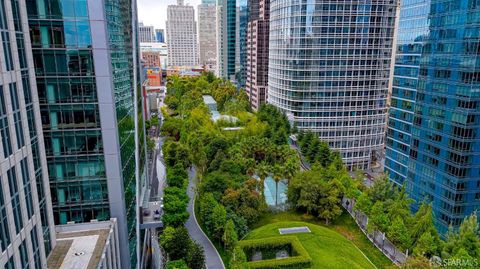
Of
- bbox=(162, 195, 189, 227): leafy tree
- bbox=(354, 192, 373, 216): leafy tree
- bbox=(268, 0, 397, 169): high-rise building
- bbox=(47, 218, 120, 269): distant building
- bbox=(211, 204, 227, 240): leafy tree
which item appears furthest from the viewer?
bbox=(268, 0, 397, 169): high-rise building

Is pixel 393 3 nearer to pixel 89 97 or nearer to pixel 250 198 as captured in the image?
pixel 250 198

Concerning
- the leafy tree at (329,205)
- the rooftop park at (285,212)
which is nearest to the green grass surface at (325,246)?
Answer: the rooftop park at (285,212)

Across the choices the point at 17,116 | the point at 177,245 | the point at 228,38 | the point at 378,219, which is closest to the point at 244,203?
the point at 177,245

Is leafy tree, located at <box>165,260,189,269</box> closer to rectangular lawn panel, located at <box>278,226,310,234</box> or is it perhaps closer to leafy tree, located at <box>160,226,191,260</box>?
leafy tree, located at <box>160,226,191,260</box>

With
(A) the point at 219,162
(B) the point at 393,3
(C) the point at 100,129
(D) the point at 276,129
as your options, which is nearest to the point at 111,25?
(C) the point at 100,129

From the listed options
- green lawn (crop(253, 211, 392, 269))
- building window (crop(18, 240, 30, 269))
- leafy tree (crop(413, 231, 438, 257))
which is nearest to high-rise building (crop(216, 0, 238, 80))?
green lawn (crop(253, 211, 392, 269))

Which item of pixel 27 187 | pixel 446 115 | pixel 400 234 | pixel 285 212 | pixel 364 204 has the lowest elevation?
pixel 285 212

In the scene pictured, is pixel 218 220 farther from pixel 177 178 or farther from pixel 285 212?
pixel 285 212
